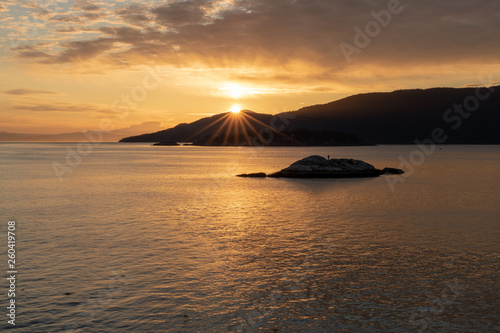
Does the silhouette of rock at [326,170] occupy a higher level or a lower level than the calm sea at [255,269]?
higher

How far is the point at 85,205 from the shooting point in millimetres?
36156

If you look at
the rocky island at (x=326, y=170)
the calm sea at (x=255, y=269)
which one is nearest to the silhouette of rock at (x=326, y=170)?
the rocky island at (x=326, y=170)

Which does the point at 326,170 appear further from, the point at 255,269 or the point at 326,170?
the point at 255,269

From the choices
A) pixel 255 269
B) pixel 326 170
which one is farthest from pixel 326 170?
pixel 255 269

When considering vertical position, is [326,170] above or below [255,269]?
above

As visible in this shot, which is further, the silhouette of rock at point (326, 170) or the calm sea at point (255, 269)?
the silhouette of rock at point (326, 170)

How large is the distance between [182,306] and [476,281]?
11.1 meters

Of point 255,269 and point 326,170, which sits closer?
point 255,269

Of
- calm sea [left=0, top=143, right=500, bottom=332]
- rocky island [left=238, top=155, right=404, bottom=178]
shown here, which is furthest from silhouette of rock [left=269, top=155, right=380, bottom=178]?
calm sea [left=0, top=143, right=500, bottom=332]

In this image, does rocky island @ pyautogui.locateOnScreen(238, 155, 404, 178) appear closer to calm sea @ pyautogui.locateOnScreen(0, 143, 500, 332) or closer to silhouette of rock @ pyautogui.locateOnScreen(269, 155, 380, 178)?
silhouette of rock @ pyautogui.locateOnScreen(269, 155, 380, 178)

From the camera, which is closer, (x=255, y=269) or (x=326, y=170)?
(x=255, y=269)

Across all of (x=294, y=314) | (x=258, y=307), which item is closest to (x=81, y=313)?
(x=258, y=307)

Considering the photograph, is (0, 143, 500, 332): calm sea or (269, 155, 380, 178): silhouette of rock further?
(269, 155, 380, 178): silhouette of rock

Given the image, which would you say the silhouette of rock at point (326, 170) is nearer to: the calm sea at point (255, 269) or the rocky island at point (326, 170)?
the rocky island at point (326, 170)
